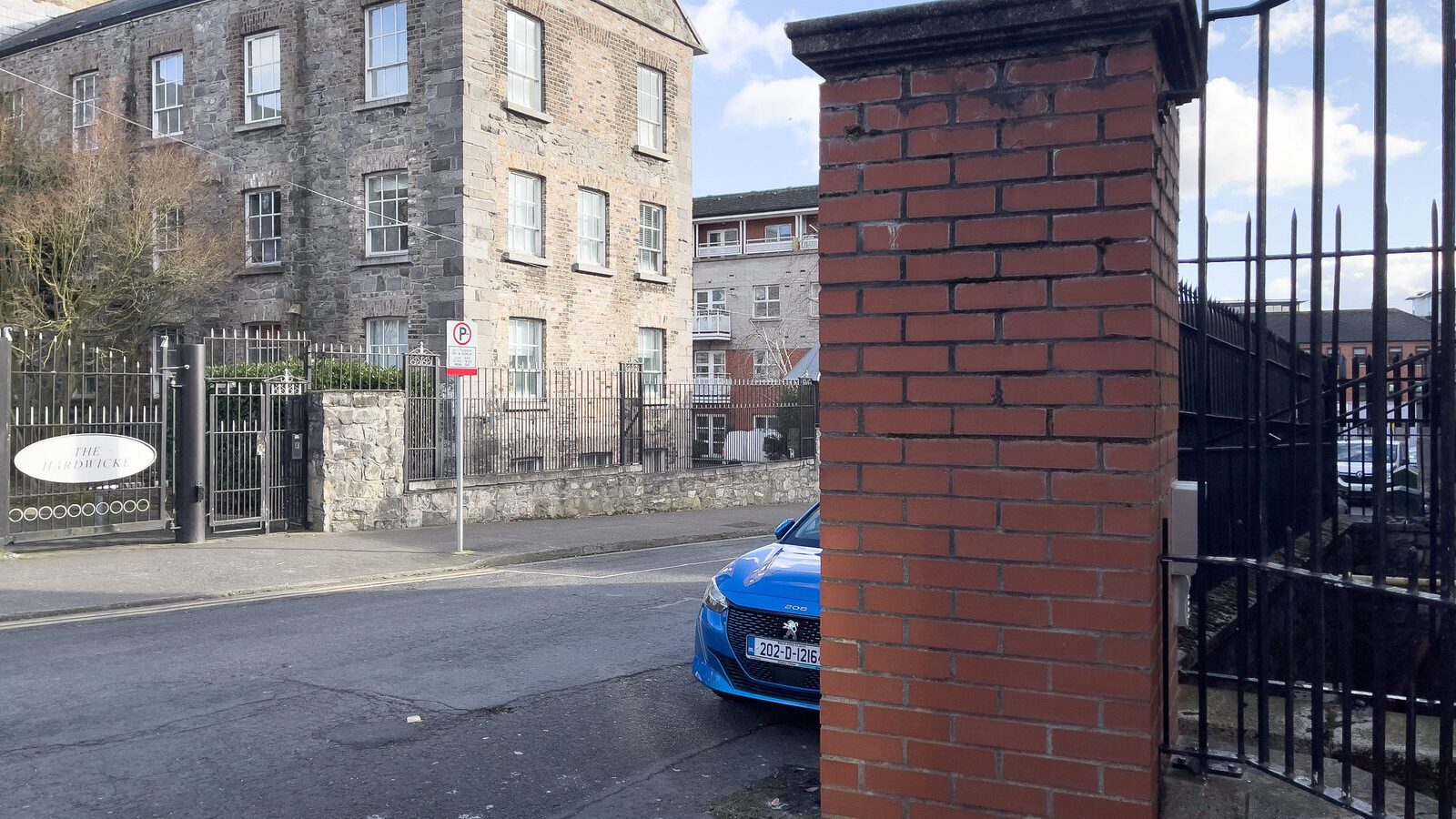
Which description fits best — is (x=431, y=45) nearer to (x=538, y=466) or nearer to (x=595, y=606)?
(x=538, y=466)

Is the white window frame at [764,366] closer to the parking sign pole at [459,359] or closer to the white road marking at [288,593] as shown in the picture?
the parking sign pole at [459,359]

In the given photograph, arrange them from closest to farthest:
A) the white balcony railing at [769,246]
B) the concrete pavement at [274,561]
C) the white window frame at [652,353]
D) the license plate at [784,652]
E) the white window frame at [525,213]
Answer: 1. the license plate at [784,652]
2. the concrete pavement at [274,561]
3. the white window frame at [525,213]
4. the white window frame at [652,353]
5. the white balcony railing at [769,246]

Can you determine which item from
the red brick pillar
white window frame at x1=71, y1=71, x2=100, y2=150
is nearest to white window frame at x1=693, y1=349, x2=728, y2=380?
white window frame at x1=71, y1=71, x2=100, y2=150

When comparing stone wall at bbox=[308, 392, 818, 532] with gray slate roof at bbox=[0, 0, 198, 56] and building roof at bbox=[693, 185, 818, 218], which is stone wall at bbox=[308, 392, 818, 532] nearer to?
gray slate roof at bbox=[0, 0, 198, 56]

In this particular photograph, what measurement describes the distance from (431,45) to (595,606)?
15.3 m

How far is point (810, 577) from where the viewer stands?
612cm

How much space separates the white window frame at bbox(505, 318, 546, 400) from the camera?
22.1m

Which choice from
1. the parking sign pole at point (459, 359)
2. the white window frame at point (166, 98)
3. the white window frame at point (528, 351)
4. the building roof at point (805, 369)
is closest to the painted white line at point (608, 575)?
the parking sign pole at point (459, 359)

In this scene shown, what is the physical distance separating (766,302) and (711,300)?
3.13m

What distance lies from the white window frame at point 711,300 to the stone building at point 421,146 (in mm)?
25074

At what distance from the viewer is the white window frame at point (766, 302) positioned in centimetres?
5009

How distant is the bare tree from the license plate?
689 inches

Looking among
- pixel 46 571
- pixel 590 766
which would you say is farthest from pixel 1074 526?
pixel 46 571

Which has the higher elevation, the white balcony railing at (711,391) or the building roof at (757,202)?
the building roof at (757,202)
